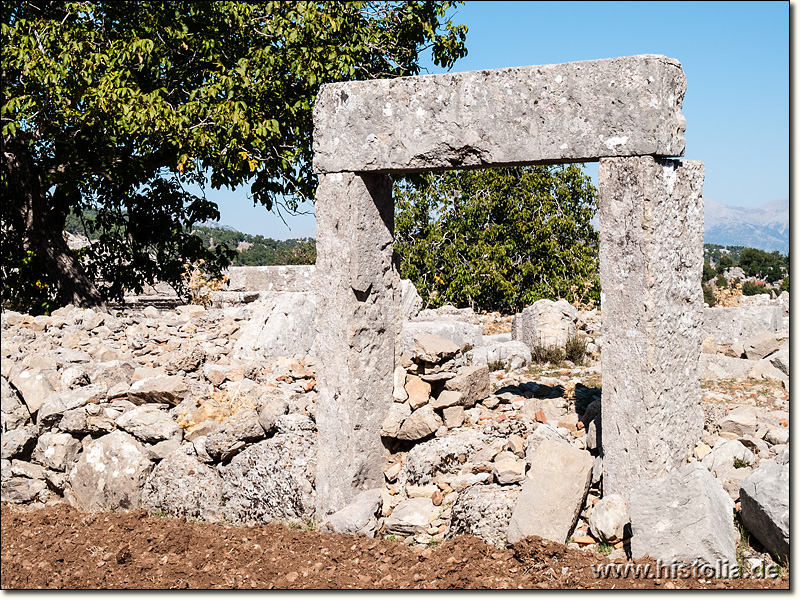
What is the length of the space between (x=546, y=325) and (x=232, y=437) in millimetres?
5405

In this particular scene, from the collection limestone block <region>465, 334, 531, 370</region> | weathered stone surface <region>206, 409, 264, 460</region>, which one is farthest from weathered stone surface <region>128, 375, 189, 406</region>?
limestone block <region>465, 334, 531, 370</region>

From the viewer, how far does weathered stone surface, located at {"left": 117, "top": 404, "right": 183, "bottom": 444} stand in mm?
6926

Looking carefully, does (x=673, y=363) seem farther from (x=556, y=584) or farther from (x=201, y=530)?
(x=201, y=530)

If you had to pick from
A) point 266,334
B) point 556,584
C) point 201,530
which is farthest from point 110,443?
point 556,584

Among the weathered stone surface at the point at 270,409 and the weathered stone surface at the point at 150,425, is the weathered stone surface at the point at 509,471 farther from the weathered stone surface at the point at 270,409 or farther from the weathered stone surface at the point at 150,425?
the weathered stone surface at the point at 150,425

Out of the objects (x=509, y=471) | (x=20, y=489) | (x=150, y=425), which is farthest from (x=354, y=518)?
(x=20, y=489)

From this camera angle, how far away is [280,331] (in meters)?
8.72

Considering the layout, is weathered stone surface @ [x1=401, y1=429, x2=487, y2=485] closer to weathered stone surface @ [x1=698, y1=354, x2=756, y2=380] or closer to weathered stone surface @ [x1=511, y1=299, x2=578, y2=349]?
weathered stone surface @ [x1=698, y1=354, x2=756, y2=380]

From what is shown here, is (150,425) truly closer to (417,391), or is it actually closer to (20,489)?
(20,489)

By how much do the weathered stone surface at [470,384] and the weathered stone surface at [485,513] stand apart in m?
1.16

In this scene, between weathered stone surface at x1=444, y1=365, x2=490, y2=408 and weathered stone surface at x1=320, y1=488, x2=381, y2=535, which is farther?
weathered stone surface at x1=444, y1=365, x2=490, y2=408

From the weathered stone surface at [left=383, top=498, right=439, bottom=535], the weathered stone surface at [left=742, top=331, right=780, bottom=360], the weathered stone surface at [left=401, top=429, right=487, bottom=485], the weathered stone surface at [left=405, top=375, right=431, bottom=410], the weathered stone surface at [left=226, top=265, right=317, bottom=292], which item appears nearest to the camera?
the weathered stone surface at [left=383, top=498, right=439, bottom=535]

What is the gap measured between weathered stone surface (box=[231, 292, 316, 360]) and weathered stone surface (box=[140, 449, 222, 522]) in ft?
6.90

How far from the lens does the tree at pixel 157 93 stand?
34.2ft
